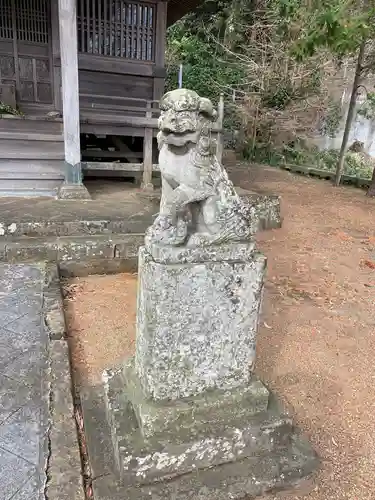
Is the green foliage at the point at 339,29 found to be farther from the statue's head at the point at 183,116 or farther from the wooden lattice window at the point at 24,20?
the statue's head at the point at 183,116

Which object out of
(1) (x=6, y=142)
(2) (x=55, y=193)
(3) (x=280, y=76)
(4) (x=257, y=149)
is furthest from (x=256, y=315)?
(4) (x=257, y=149)

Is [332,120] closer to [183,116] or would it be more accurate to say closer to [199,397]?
[183,116]

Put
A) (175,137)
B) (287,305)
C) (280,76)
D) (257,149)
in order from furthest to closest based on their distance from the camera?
(257,149) → (280,76) → (287,305) → (175,137)

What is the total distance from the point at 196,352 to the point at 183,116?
1222 millimetres

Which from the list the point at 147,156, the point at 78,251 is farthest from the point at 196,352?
the point at 147,156

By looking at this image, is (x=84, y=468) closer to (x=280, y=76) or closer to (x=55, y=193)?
(x=55, y=193)

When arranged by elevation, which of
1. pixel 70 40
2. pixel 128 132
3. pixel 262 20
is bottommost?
pixel 128 132

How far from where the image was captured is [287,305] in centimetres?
447

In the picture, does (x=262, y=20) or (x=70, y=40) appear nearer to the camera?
(x=70, y=40)

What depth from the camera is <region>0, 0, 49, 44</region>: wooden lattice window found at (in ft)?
27.8

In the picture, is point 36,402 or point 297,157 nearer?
point 36,402

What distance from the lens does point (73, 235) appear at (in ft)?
17.0

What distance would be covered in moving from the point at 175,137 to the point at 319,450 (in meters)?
2.07

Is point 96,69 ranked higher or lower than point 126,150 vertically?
higher
